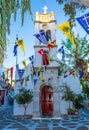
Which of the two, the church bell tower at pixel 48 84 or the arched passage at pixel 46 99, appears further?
the arched passage at pixel 46 99

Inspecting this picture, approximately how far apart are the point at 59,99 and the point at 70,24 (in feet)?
41.7

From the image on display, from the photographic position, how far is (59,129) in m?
12.9

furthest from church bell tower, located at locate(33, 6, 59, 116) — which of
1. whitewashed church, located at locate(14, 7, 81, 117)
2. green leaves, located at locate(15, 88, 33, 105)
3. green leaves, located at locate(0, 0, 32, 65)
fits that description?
green leaves, located at locate(0, 0, 32, 65)

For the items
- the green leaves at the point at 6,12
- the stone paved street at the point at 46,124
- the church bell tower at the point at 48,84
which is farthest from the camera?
the church bell tower at the point at 48,84

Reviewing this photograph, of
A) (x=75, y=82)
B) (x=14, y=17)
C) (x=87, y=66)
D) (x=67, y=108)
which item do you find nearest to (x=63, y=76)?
(x=75, y=82)

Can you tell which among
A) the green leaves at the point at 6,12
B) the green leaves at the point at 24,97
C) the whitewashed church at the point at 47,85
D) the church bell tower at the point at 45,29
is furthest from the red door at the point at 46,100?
the green leaves at the point at 6,12

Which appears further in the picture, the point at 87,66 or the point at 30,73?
the point at 30,73

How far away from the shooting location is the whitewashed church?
65.3ft

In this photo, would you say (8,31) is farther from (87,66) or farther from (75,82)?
(75,82)

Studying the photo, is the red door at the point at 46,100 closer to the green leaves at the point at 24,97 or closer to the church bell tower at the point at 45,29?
the green leaves at the point at 24,97

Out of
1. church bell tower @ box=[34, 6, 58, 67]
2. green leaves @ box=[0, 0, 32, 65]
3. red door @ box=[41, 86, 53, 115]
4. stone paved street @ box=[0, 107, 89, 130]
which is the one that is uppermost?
church bell tower @ box=[34, 6, 58, 67]

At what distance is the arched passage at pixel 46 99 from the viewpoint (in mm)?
20656

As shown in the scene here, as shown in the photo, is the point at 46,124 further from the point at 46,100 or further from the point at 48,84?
the point at 46,100

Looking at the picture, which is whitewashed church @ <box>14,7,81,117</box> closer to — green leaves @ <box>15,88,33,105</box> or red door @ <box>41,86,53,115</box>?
red door @ <box>41,86,53,115</box>
